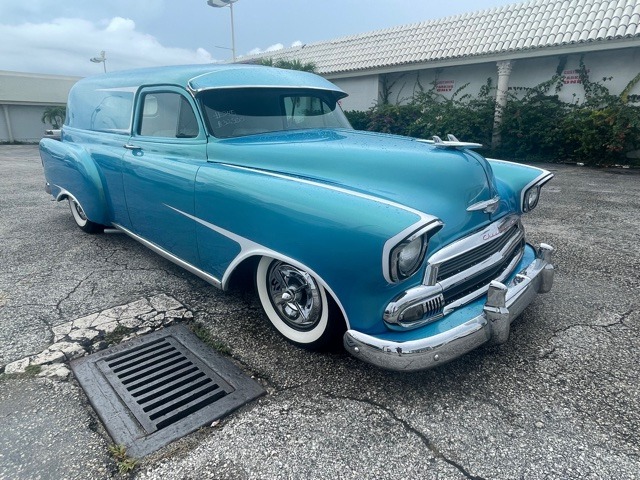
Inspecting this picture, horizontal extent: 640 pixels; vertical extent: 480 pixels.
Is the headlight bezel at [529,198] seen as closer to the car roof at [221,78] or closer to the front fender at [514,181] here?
the front fender at [514,181]

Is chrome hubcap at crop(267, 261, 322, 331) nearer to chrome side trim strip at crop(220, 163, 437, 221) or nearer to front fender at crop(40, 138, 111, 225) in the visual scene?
chrome side trim strip at crop(220, 163, 437, 221)

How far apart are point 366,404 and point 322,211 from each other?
100 cm

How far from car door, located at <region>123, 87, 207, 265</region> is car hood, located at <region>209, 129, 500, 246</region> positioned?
0.93 ft

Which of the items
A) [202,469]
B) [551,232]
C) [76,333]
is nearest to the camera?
[202,469]

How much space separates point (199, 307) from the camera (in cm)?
305

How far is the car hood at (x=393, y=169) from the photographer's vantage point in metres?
2.21

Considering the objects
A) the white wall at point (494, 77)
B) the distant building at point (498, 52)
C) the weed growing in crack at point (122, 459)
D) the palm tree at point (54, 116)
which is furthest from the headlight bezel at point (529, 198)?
the palm tree at point (54, 116)

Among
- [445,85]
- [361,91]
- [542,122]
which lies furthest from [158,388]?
[361,91]

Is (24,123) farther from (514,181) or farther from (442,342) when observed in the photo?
(442,342)

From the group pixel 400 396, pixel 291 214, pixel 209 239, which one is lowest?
pixel 400 396

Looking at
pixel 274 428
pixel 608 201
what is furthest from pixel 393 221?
pixel 608 201

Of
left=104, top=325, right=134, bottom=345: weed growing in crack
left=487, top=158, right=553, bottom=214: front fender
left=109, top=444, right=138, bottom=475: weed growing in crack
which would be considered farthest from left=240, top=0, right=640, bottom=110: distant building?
left=109, top=444, right=138, bottom=475: weed growing in crack

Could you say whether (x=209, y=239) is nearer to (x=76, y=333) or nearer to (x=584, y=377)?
(x=76, y=333)

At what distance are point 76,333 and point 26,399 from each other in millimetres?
627
